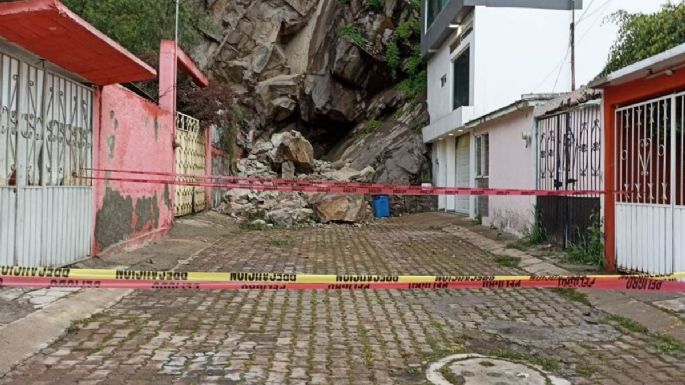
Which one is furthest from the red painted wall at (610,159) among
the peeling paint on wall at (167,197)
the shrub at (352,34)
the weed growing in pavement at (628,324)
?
the shrub at (352,34)

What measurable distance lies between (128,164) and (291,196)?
9397 millimetres

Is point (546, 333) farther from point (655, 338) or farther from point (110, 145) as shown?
point (110, 145)

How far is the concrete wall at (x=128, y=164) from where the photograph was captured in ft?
27.5

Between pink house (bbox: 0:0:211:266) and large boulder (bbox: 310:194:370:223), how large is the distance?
7.70 meters

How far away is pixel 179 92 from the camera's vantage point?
15.1m

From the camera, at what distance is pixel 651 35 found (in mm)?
11125

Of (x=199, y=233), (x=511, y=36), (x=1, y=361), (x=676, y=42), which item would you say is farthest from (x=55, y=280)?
(x=511, y=36)

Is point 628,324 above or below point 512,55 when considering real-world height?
below

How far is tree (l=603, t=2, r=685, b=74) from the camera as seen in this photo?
1048cm

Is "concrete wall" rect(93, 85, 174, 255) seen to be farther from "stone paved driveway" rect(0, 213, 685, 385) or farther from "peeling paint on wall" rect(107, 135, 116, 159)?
"stone paved driveway" rect(0, 213, 685, 385)

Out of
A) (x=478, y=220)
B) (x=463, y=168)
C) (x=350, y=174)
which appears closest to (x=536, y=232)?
(x=478, y=220)

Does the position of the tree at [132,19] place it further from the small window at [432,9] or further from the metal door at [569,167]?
the metal door at [569,167]

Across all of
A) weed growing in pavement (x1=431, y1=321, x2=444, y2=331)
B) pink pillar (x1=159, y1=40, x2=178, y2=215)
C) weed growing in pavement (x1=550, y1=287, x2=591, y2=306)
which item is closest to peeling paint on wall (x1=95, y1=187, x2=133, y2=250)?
pink pillar (x1=159, y1=40, x2=178, y2=215)

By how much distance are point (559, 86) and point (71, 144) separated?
14785 mm
